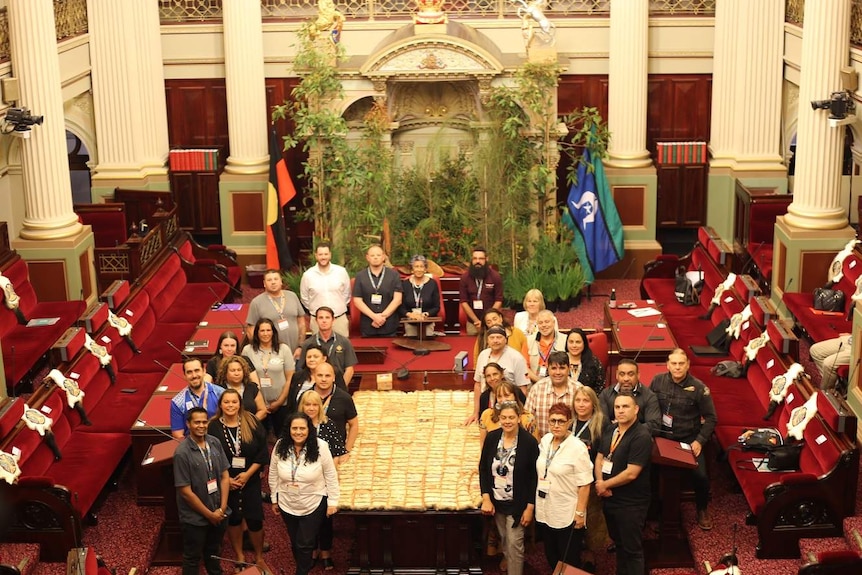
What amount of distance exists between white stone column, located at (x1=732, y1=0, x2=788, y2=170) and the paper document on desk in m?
4.08

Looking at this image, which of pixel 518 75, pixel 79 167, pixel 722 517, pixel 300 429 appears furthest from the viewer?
pixel 79 167

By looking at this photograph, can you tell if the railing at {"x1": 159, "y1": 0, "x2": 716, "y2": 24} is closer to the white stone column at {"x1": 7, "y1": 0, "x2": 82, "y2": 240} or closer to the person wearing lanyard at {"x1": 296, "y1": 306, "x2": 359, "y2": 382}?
the white stone column at {"x1": 7, "y1": 0, "x2": 82, "y2": 240}

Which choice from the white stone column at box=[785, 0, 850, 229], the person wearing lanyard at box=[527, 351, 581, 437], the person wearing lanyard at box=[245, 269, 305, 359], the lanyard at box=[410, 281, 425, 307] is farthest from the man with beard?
the person wearing lanyard at box=[527, 351, 581, 437]

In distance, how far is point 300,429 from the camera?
9195 millimetres

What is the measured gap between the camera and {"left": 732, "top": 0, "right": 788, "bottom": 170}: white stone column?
16.9m

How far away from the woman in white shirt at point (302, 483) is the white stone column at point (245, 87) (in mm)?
8964

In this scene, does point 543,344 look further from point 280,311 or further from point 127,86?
point 127,86

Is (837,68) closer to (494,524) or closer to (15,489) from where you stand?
(494,524)

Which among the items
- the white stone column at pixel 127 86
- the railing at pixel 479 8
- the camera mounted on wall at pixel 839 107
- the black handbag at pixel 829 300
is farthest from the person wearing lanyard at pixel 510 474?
the white stone column at pixel 127 86

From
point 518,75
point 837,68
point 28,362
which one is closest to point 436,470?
point 28,362

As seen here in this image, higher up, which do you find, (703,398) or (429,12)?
(429,12)

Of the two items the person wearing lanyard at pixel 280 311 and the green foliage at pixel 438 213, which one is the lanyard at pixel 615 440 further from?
the green foliage at pixel 438 213

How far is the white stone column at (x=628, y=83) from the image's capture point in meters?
17.4

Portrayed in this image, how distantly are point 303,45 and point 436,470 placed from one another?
799 cm
